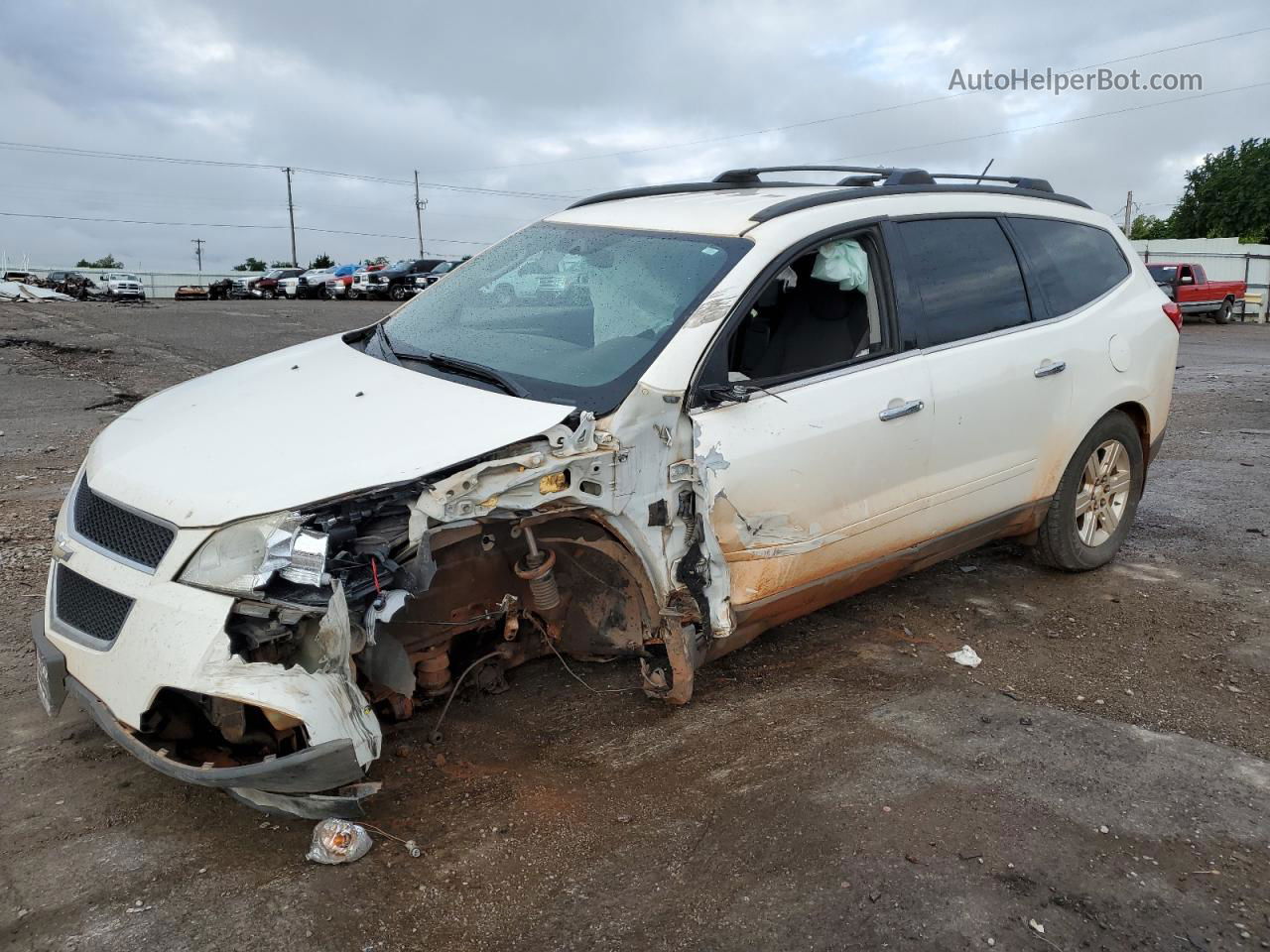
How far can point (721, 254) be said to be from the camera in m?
3.53

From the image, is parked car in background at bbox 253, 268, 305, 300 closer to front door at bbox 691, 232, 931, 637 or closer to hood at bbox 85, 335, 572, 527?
hood at bbox 85, 335, 572, 527

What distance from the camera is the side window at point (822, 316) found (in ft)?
12.3

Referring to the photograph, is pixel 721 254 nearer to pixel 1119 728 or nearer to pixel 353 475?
pixel 353 475

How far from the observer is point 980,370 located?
399cm

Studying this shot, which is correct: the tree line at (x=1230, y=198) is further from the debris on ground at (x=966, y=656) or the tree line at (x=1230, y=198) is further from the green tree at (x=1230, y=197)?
the debris on ground at (x=966, y=656)

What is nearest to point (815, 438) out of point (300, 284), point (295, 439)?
point (295, 439)

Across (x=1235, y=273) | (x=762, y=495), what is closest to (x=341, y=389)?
(x=762, y=495)

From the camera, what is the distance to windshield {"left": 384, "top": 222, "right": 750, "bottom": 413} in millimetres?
3264

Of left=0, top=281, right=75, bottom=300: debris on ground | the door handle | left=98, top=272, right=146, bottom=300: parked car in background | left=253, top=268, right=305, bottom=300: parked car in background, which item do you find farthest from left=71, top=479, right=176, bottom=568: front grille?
left=253, top=268, right=305, bottom=300: parked car in background

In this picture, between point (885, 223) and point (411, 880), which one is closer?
point (411, 880)

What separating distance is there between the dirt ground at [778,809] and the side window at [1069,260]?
145cm

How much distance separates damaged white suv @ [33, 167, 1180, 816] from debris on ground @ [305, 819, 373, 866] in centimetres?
10

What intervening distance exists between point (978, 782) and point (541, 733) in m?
1.46

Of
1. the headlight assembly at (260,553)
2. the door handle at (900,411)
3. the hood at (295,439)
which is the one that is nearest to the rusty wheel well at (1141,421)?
the door handle at (900,411)
